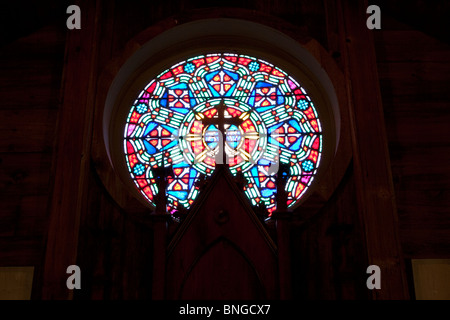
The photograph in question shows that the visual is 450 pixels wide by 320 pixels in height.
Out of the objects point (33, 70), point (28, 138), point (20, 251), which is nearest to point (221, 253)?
point (20, 251)

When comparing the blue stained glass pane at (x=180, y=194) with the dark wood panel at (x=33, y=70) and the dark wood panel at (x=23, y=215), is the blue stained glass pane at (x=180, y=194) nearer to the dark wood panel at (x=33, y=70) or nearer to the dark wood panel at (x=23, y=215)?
the dark wood panel at (x=23, y=215)

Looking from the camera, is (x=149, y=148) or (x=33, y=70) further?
(x=149, y=148)

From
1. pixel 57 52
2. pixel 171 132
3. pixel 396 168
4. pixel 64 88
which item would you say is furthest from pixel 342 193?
pixel 57 52

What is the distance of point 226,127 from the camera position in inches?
195

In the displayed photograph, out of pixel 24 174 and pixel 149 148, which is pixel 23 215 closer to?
pixel 24 174

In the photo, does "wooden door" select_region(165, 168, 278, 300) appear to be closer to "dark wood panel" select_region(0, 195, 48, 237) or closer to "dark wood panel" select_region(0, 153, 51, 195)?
"dark wood panel" select_region(0, 195, 48, 237)

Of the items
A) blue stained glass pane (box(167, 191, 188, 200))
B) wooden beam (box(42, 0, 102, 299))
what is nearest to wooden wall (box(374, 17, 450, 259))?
blue stained glass pane (box(167, 191, 188, 200))

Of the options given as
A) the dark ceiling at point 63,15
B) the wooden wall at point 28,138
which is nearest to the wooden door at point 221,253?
the wooden wall at point 28,138

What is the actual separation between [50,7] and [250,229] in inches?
89.8

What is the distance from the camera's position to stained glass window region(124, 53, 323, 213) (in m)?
4.79

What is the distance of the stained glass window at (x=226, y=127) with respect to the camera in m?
4.79

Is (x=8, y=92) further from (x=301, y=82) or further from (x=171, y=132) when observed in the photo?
(x=301, y=82)

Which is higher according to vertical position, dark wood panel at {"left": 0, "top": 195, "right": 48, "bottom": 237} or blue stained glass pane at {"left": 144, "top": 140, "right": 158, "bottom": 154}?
blue stained glass pane at {"left": 144, "top": 140, "right": 158, "bottom": 154}

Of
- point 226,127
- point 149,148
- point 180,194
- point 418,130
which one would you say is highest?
point 226,127
